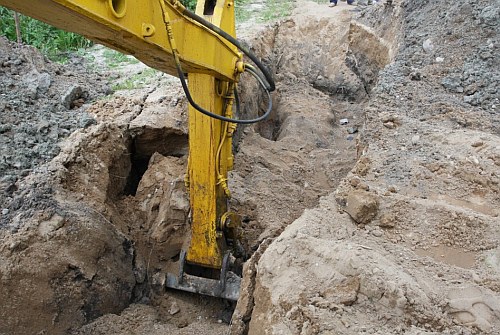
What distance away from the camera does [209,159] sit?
4.20 metres

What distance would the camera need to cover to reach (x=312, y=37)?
10.1 metres

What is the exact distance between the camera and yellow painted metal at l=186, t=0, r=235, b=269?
4076 mm

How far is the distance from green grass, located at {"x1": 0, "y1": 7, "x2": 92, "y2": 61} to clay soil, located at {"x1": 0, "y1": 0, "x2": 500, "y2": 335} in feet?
2.76

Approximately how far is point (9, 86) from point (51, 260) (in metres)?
2.54

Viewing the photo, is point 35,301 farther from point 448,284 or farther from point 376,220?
point 448,284

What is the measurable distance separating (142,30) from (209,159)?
4.36ft

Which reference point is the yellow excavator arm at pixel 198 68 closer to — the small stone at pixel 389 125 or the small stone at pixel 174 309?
the small stone at pixel 174 309

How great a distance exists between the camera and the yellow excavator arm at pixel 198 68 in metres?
2.84

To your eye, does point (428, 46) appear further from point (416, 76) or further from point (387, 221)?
point (387, 221)

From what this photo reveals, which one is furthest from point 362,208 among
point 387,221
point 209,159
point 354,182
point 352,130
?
point 352,130

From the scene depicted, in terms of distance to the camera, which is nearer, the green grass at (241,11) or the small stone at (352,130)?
the small stone at (352,130)

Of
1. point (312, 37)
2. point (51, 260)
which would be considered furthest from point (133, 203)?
point (312, 37)

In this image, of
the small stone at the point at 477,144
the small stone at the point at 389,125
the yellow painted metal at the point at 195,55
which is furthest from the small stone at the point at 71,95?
the small stone at the point at 477,144

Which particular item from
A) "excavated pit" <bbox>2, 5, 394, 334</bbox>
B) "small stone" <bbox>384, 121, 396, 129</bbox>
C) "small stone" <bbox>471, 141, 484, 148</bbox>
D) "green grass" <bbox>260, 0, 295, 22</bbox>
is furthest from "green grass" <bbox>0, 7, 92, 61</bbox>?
"small stone" <bbox>471, 141, 484, 148</bbox>
